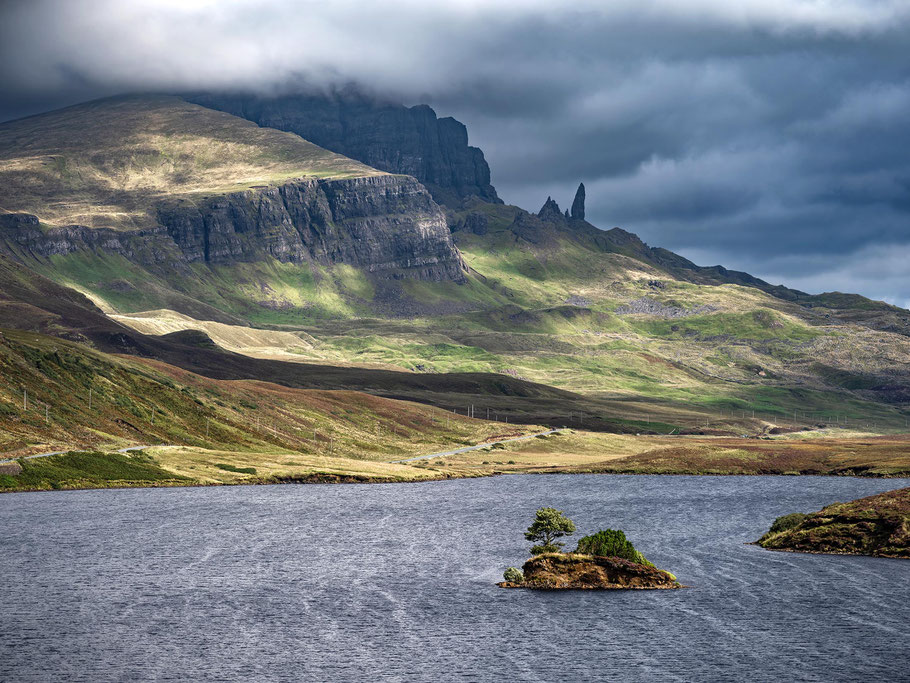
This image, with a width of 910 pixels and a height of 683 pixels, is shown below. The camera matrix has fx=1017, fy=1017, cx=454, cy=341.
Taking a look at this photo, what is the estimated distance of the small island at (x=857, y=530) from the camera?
91500 mm

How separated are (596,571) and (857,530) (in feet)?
99.8

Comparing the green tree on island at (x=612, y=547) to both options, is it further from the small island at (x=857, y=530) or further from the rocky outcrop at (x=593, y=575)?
the small island at (x=857, y=530)

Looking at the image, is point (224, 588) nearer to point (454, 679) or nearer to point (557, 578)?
point (557, 578)

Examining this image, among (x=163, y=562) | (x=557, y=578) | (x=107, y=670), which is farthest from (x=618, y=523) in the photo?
(x=107, y=670)

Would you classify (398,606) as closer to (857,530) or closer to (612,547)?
(612,547)

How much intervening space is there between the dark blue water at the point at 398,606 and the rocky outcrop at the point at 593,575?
1798 mm

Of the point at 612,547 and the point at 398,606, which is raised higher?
the point at 612,547

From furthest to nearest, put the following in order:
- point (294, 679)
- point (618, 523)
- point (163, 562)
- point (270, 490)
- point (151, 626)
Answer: point (270, 490) < point (618, 523) < point (163, 562) < point (151, 626) < point (294, 679)

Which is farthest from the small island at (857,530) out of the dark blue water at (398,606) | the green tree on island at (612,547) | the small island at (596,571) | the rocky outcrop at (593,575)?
the green tree on island at (612,547)

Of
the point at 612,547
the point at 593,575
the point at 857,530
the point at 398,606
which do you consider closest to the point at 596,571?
the point at 593,575

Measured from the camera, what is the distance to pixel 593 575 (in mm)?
77812

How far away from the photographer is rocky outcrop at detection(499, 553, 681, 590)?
7756cm

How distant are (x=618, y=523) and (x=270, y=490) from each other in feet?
202

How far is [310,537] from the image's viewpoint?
110 m
